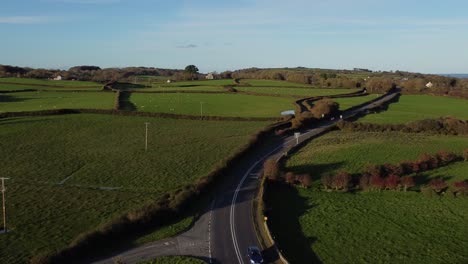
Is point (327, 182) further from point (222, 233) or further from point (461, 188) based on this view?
point (222, 233)

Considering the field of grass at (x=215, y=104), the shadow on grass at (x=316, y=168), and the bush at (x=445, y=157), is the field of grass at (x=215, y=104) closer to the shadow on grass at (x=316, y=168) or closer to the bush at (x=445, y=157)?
the shadow on grass at (x=316, y=168)

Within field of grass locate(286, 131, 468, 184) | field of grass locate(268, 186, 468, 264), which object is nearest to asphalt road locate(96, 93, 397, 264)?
field of grass locate(268, 186, 468, 264)

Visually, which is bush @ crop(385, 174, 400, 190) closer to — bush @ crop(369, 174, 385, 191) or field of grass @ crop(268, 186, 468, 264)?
bush @ crop(369, 174, 385, 191)

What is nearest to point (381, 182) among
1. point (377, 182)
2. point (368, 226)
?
point (377, 182)

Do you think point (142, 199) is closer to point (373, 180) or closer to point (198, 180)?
point (198, 180)

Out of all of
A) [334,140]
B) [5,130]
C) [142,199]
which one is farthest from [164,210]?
[5,130]
